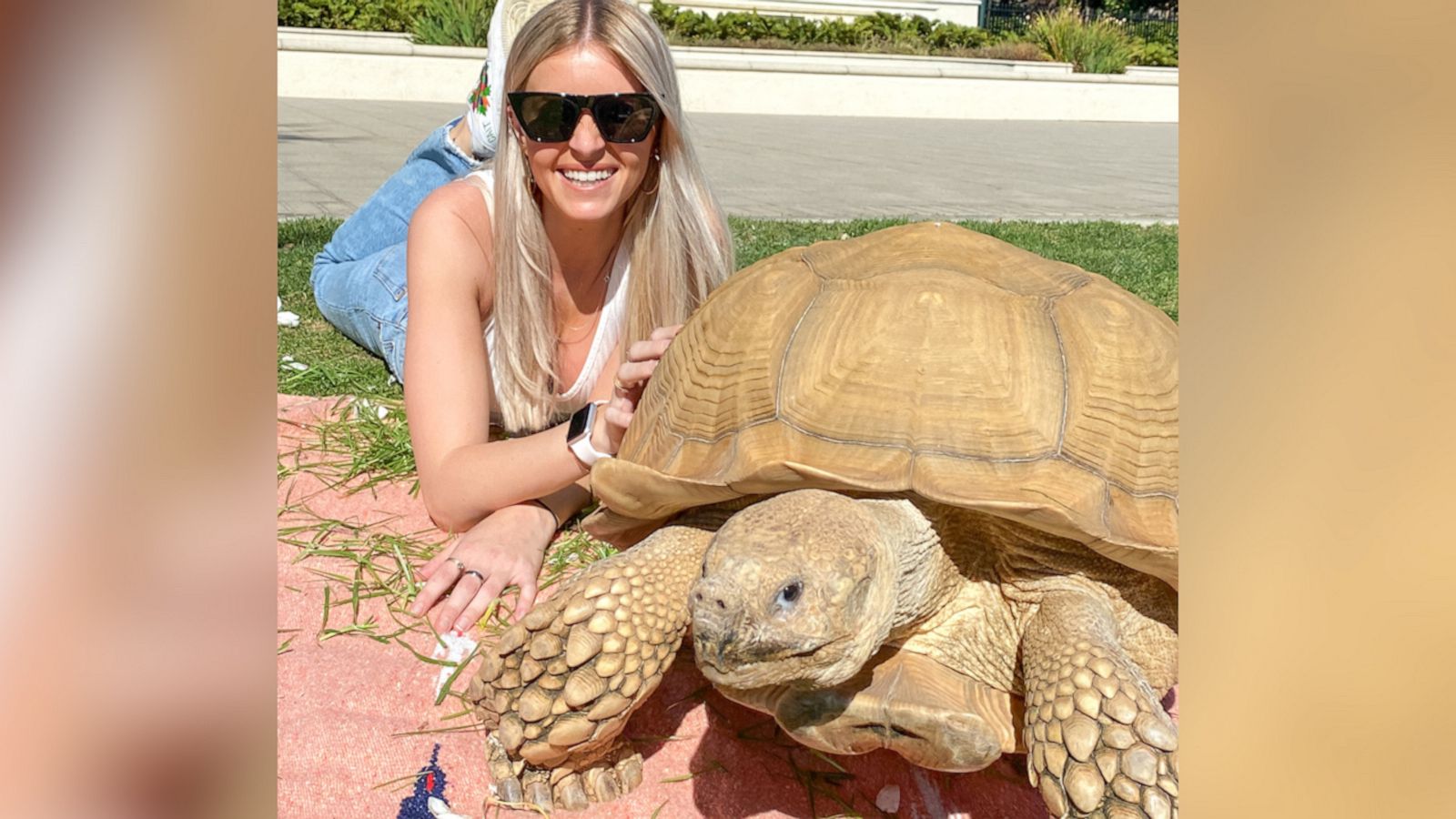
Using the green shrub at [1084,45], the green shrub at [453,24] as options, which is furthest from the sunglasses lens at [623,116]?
the green shrub at [1084,45]

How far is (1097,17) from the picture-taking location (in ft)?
86.2

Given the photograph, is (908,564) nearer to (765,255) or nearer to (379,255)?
(379,255)

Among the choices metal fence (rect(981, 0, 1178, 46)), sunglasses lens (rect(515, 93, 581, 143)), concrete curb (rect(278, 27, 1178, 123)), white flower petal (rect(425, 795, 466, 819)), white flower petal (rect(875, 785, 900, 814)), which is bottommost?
white flower petal (rect(875, 785, 900, 814))

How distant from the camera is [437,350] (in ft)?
8.15

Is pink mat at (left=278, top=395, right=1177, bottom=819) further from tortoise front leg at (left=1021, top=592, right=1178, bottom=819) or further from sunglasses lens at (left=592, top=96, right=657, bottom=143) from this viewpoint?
sunglasses lens at (left=592, top=96, right=657, bottom=143)

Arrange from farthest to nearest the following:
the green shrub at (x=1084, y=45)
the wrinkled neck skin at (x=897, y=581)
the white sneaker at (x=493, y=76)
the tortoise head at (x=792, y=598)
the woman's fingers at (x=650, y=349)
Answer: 1. the green shrub at (x=1084, y=45)
2. the white sneaker at (x=493, y=76)
3. the woman's fingers at (x=650, y=349)
4. the wrinkled neck skin at (x=897, y=581)
5. the tortoise head at (x=792, y=598)

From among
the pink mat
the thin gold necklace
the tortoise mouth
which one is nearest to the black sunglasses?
the thin gold necklace

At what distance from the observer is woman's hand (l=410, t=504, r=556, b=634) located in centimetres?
219

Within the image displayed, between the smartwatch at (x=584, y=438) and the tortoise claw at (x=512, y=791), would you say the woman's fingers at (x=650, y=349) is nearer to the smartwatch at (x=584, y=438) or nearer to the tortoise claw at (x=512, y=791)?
the smartwatch at (x=584, y=438)

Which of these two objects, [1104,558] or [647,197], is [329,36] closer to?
[647,197]

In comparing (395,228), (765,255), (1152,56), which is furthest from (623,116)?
(1152,56)

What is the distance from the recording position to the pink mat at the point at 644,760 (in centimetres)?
172
